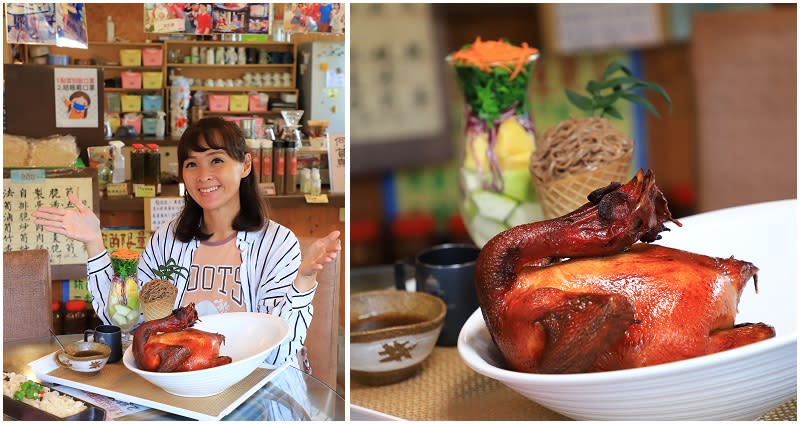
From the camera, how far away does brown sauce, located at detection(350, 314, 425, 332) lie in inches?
40.3

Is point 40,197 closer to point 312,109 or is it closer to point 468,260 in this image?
point 312,109

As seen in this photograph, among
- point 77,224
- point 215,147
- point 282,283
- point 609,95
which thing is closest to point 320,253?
point 282,283

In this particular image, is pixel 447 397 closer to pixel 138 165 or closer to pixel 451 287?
pixel 451 287

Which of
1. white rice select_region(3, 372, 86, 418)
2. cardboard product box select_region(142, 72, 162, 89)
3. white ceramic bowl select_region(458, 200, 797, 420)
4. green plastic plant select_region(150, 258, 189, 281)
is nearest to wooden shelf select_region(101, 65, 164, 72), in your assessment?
cardboard product box select_region(142, 72, 162, 89)

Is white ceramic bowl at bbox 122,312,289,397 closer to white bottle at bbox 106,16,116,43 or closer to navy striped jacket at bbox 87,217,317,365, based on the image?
navy striped jacket at bbox 87,217,317,365

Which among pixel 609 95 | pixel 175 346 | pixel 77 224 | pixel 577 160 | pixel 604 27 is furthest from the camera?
pixel 604 27

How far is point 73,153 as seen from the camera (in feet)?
2.94

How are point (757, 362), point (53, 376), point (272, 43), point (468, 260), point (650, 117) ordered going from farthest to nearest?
point (650, 117), point (468, 260), point (272, 43), point (53, 376), point (757, 362)

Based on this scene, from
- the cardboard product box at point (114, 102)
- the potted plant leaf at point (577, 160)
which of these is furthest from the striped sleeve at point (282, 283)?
the potted plant leaf at point (577, 160)

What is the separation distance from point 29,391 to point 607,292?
567 mm

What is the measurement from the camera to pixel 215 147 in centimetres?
88

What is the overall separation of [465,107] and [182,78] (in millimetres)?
454

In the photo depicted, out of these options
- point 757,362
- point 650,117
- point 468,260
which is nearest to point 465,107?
point 468,260

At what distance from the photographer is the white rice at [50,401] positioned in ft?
2.56
